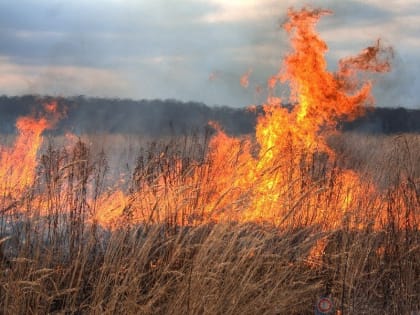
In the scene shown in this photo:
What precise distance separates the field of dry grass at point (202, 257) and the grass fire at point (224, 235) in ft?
0.07

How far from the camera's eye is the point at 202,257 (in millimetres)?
4309

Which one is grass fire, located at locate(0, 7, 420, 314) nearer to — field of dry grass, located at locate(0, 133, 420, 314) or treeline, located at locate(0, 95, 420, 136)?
field of dry grass, located at locate(0, 133, 420, 314)

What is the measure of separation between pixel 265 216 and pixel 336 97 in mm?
4340

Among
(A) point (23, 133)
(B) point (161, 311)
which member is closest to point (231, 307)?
(B) point (161, 311)

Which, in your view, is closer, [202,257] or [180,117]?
[202,257]

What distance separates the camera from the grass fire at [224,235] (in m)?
4.30

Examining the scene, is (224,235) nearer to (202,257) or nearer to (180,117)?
(202,257)

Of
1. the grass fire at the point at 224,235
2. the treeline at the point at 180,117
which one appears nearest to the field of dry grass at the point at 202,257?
the grass fire at the point at 224,235

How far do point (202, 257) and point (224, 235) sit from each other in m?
0.67

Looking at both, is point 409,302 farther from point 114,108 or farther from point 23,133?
point 114,108

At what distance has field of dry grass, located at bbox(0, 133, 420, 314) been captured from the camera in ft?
13.8

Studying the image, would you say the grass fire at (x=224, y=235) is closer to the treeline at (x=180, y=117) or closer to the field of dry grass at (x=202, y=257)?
the field of dry grass at (x=202, y=257)

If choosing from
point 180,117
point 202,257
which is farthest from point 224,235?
point 180,117

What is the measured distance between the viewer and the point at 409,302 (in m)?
5.01
